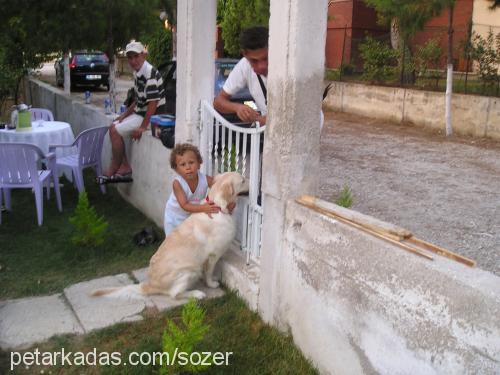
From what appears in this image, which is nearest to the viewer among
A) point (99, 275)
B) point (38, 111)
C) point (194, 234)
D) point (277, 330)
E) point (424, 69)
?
point (277, 330)

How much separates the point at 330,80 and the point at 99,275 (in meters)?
13.7

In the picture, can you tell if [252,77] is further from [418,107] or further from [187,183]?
[418,107]

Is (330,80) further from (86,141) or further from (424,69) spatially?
(86,141)

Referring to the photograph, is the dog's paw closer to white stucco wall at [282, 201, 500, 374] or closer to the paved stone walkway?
the paved stone walkway

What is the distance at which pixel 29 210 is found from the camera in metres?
6.59

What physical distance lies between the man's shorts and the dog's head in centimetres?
290

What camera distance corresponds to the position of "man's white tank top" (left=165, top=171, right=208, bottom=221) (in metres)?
4.40

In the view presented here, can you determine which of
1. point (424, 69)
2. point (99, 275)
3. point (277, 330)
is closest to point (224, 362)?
point (277, 330)

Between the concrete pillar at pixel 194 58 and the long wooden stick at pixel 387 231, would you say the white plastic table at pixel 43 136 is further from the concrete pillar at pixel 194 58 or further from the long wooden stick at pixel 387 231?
the long wooden stick at pixel 387 231

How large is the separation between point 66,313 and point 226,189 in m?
1.48

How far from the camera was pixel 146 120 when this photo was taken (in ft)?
21.5

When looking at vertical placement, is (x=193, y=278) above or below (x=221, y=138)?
below

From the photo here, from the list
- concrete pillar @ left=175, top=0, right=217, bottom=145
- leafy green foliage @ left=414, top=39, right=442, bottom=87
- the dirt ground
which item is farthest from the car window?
concrete pillar @ left=175, top=0, right=217, bottom=145

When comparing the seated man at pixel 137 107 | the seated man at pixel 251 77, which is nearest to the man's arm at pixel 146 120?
the seated man at pixel 137 107
